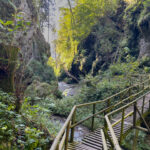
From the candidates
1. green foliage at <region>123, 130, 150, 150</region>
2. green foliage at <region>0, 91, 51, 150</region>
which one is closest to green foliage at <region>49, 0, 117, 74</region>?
green foliage at <region>123, 130, 150, 150</region>

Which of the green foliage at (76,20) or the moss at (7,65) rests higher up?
the green foliage at (76,20)

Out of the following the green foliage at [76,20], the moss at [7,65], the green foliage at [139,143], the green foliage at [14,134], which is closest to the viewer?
the green foliage at [14,134]

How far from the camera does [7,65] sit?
13.1ft

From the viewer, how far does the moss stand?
397 centimetres

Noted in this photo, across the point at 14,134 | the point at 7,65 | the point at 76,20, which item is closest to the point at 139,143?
the point at 14,134

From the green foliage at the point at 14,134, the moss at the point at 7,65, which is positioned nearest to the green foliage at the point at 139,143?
the green foliage at the point at 14,134

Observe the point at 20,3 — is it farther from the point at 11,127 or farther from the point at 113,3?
the point at 113,3

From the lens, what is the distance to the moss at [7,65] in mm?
3971

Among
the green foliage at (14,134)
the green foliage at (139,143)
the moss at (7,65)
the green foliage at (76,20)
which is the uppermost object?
the green foliage at (76,20)

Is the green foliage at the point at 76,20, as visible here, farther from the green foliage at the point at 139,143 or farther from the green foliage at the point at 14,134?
the green foliage at the point at 14,134

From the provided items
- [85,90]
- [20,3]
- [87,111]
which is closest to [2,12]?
[20,3]

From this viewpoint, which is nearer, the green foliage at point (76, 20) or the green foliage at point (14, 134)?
the green foliage at point (14, 134)

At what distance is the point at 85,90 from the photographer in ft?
37.6

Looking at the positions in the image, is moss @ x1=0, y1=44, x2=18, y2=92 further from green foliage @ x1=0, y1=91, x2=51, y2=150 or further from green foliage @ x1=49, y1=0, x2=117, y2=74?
green foliage @ x1=49, y1=0, x2=117, y2=74
